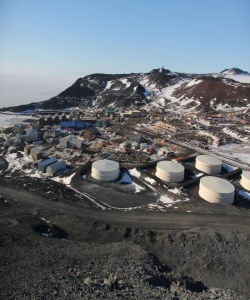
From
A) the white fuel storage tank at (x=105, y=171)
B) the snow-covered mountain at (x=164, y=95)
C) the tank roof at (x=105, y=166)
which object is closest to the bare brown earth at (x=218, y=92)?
the snow-covered mountain at (x=164, y=95)

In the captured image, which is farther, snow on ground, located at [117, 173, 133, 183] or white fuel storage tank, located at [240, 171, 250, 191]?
snow on ground, located at [117, 173, 133, 183]

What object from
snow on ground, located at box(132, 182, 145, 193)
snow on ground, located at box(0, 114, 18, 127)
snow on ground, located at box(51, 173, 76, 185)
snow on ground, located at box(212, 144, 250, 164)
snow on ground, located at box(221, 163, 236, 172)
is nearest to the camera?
snow on ground, located at box(132, 182, 145, 193)

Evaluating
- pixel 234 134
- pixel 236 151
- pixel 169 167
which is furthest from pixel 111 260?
pixel 234 134

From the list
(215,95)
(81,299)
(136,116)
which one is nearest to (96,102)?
(136,116)

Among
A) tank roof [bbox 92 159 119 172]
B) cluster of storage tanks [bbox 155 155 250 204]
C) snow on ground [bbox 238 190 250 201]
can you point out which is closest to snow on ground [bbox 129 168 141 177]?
cluster of storage tanks [bbox 155 155 250 204]

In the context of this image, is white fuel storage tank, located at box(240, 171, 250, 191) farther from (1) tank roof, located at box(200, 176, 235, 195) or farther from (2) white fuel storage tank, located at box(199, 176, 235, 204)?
(2) white fuel storage tank, located at box(199, 176, 235, 204)
